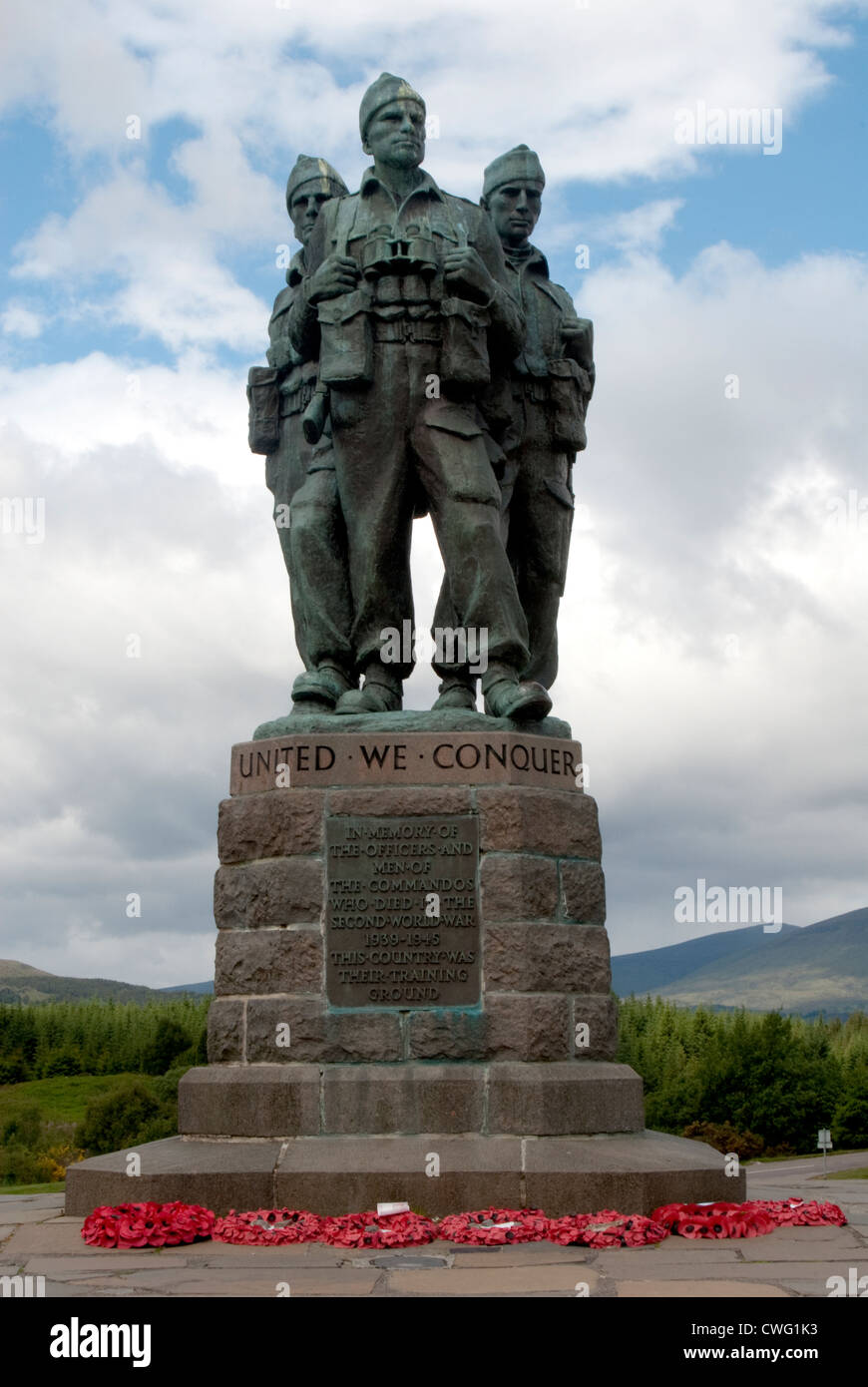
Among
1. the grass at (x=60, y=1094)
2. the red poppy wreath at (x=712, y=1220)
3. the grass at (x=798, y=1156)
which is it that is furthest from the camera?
the grass at (x=60, y=1094)

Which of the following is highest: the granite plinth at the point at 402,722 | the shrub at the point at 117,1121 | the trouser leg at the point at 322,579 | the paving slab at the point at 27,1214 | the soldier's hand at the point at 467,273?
the soldier's hand at the point at 467,273

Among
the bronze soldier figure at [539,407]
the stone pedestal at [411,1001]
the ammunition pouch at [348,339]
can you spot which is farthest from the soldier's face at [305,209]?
the stone pedestal at [411,1001]

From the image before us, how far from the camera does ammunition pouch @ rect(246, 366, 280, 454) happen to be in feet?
31.7

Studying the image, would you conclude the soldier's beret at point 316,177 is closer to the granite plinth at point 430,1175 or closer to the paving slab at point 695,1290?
the granite plinth at point 430,1175

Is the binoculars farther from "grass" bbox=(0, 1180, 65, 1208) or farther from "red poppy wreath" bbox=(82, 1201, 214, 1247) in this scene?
"grass" bbox=(0, 1180, 65, 1208)

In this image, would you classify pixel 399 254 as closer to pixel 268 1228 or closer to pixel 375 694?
pixel 375 694

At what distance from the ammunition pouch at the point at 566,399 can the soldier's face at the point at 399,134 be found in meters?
1.51

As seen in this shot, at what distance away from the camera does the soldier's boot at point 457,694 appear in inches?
330

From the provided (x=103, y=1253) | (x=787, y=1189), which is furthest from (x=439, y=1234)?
(x=787, y=1189)

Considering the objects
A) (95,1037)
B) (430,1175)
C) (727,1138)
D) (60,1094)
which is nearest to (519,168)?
(430,1175)

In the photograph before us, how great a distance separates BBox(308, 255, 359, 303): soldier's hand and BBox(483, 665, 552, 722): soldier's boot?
2.20 metres

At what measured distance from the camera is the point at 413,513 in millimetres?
8820

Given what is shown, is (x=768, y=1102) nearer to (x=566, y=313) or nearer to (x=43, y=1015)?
(x=43, y=1015)

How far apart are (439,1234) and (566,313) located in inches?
223
